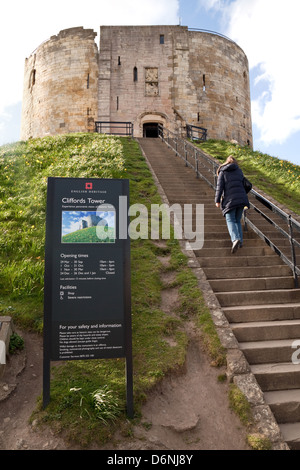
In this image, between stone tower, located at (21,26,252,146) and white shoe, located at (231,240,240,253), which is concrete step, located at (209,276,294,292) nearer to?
white shoe, located at (231,240,240,253)

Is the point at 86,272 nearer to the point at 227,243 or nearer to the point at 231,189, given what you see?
the point at 231,189

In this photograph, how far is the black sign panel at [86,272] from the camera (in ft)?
10.4

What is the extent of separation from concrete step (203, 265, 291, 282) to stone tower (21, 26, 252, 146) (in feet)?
59.0

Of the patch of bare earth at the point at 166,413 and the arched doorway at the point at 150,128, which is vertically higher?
the arched doorway at the point at 150,128

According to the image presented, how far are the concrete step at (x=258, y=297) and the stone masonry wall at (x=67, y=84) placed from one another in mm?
19420

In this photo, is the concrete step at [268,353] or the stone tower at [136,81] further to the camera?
the stone tower at [136,81]

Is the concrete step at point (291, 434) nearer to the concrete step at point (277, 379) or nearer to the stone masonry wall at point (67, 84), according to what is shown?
the concrete step at point (277, 379)

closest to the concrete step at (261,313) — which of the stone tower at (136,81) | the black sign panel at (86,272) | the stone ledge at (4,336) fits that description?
the black sign panel at (86,272)

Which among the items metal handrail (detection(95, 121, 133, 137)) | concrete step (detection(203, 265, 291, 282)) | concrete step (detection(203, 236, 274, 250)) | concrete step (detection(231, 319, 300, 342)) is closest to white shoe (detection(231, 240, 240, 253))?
concrete step (detection(203, 236, 274, 250))

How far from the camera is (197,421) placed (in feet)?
10.4

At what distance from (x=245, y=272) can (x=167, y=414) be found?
271 centimetres

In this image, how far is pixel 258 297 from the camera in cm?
473
